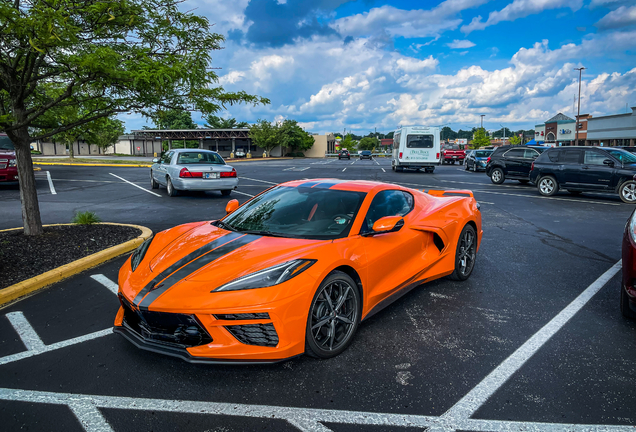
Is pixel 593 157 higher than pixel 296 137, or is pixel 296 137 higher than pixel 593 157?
pixel 296 137

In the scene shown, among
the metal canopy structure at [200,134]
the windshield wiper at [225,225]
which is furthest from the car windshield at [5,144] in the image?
the metal canopy structure at [200,134]

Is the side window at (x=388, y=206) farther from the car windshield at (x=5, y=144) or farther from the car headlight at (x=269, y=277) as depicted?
the car windshield at (x=5, y=144)

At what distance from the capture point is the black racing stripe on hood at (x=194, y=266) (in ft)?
10.1

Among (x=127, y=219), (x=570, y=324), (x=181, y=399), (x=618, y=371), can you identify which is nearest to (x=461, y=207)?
(x=570, y=324)

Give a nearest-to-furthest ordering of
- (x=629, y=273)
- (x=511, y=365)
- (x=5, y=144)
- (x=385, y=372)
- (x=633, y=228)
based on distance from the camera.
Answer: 1. (x=385, y=372)
2. (x=511, y=365)
3. (x=629, y=273)
4. (x=633, y=228)
5. (x=5, y=144)

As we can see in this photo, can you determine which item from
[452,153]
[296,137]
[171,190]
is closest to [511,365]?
[171,190]

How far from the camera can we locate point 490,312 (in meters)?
4.36

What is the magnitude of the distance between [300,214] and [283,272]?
1.12m

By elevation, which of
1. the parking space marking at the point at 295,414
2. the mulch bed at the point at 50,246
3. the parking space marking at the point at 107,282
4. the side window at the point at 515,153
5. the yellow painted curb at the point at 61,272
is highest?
the side window at the point at 515,153

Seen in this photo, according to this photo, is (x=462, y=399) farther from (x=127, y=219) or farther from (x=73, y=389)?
(x=127, y=219)

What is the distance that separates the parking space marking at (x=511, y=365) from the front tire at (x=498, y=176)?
50.8 feet

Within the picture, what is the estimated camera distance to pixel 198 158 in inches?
535

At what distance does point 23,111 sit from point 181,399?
18.5 feet

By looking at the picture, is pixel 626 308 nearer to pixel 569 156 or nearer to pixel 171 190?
pixel 569 156
